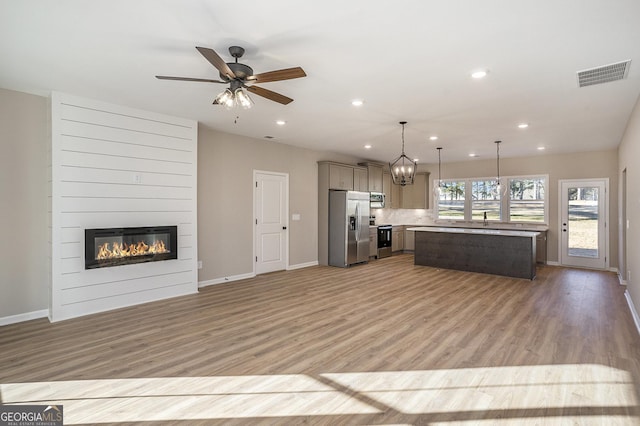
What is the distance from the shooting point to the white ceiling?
2.31 metres

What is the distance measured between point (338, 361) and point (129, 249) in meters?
3.39

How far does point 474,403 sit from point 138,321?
3.71m

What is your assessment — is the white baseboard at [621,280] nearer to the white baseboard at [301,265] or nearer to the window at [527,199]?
the window at [527,199]

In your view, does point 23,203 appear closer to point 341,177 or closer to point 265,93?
point 265,93

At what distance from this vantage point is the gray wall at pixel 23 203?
3.88m

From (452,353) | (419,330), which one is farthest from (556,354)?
(419,330)

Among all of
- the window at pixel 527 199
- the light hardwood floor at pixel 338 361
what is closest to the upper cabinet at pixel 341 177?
the light hardwood floor at pixel 338 361

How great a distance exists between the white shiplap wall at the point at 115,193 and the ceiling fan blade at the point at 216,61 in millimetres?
2570

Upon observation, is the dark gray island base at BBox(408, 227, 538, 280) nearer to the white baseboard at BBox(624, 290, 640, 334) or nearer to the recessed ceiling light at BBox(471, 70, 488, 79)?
the white baseboard at BBox(624, 290, 640, 334)

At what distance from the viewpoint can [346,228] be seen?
739 cm

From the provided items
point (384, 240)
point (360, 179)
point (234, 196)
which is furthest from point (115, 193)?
point (384, 240)

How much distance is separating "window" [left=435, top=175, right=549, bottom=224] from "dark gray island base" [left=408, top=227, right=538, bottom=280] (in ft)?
5.78

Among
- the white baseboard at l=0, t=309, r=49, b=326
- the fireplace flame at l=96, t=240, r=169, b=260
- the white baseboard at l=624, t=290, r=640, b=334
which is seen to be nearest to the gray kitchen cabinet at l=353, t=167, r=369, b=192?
the fireplace flame at l=96, t=240, r=169, b=260

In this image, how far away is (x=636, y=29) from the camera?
A: 2.47m
